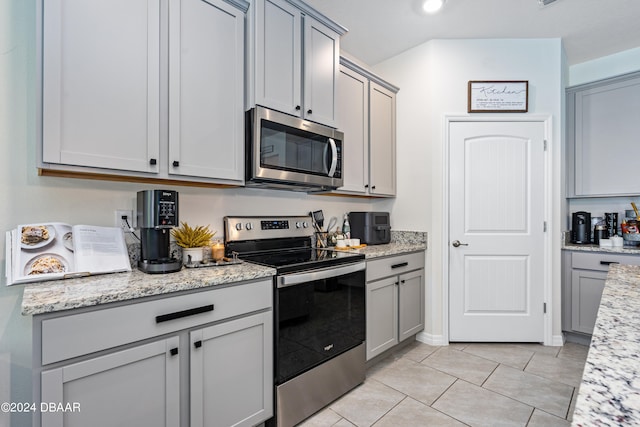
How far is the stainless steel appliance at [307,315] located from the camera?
1.67m

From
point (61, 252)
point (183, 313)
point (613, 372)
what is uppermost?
point (61, 252)

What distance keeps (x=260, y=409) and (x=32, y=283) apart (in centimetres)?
117

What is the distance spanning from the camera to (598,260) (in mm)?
2682

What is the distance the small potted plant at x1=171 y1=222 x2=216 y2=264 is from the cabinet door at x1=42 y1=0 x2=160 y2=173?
40 cm

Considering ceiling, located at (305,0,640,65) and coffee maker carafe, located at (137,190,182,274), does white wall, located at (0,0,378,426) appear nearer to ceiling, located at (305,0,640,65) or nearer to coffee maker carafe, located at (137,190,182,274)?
coffee maker carafe, located at (137,190,182,274)

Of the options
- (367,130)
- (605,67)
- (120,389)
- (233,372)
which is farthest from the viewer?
(605,67)

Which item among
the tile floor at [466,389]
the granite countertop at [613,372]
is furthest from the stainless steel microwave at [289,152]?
the granite countertop at [613,372]

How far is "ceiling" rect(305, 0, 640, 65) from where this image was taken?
2381 millimetres

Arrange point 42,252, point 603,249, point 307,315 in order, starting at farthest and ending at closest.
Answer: point 603,249
point 307,315
point 42,252

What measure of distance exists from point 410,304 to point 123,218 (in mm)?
2238

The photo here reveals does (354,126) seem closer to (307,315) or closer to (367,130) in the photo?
(367,130)

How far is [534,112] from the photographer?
2824 millimetres

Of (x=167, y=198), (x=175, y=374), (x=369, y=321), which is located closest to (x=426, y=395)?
(x=369, y=321)

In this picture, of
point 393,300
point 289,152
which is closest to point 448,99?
point 289,152
